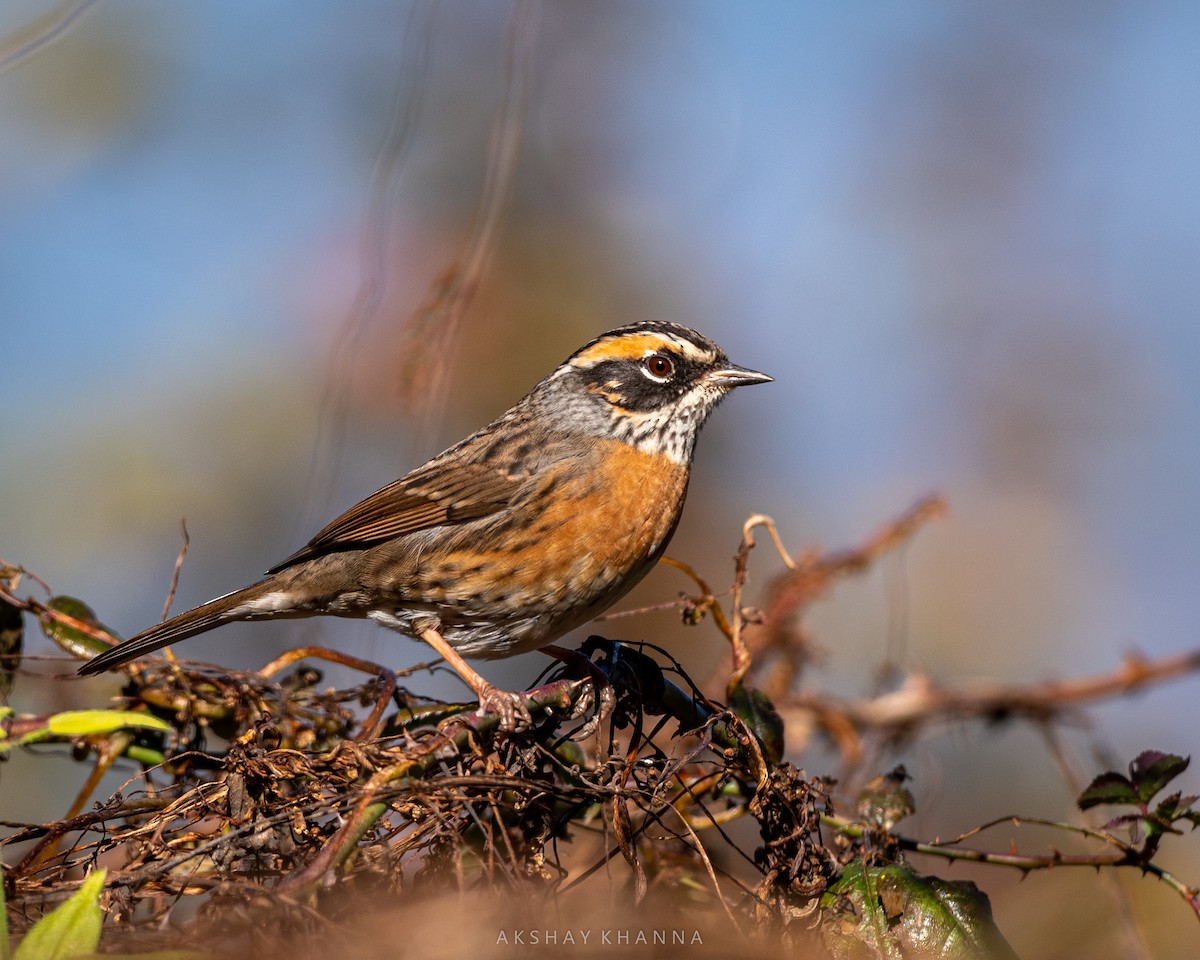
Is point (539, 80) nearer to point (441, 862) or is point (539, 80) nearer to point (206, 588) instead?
point (206, 588)

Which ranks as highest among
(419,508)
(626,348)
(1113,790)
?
(626,348)

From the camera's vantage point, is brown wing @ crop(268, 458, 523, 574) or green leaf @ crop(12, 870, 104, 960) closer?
green leaf @ crop(12, 870, 104, 960)

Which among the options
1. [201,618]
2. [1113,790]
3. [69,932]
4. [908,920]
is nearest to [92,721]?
[69,932]

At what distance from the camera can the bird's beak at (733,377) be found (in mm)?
5008

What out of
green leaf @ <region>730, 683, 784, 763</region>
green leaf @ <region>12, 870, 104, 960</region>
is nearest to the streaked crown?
green leaf @ <region>730, 683, 784, 763</region>

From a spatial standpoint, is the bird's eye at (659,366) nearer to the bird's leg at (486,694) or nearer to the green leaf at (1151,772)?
the bird's leg at (486,694)

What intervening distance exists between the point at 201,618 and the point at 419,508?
0.92m

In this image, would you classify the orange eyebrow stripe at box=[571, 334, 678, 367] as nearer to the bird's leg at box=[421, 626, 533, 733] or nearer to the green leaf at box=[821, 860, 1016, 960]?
the bird's leg at box=[421, 626, 533, 733]

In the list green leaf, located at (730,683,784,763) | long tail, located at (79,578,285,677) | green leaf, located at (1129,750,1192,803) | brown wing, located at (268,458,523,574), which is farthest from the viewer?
brown wing, located at (268,458,523,574)

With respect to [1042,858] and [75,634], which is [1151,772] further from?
[75,634]

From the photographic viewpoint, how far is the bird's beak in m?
5.01

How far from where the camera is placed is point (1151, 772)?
9.41ft

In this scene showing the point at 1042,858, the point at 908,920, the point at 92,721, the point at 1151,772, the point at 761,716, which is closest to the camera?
the point at 92,721

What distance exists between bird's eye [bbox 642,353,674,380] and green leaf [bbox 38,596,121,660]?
2.31 meters
